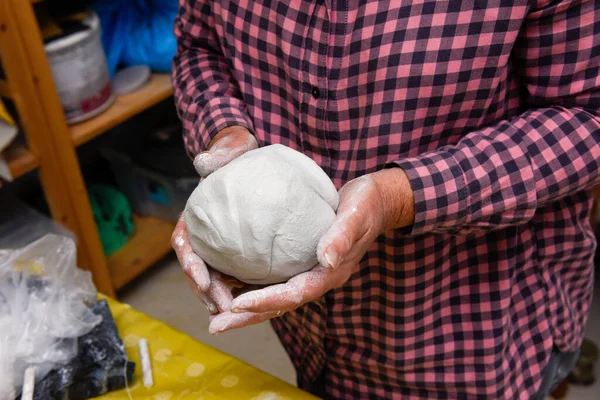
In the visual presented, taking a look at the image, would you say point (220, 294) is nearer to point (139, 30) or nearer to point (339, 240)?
point (339, 240)

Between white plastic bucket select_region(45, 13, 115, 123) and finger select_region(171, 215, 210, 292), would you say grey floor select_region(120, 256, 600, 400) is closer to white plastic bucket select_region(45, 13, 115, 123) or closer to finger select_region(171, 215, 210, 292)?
white plastic bucket select_region(45, 13, 115, 123)

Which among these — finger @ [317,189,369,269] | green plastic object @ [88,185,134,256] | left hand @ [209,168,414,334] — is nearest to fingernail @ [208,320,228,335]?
left hand @ [209,168,414,334]

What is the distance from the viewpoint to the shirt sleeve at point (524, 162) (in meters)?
0.60

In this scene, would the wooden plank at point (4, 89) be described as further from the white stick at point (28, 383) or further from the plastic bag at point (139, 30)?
the white stick at point (28, 383)

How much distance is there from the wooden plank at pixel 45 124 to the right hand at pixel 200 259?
0.73 metres

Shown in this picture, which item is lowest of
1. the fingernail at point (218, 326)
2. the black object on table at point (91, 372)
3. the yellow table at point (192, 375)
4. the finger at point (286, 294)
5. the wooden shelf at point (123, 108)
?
the yellow table at point (192, 375)

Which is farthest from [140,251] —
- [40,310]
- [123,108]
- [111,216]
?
[40,310]

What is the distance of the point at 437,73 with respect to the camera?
0.61m

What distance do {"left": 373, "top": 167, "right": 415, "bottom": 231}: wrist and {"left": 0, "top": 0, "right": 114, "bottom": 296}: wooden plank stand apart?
980 millimetres

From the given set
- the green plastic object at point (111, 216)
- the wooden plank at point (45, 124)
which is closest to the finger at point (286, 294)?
the wooden plank at point (45, 124)

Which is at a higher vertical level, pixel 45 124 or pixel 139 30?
pixel 139 30

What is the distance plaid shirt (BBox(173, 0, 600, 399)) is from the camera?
23.6 inches

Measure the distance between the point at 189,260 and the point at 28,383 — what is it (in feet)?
0.95

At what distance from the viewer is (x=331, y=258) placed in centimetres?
53
